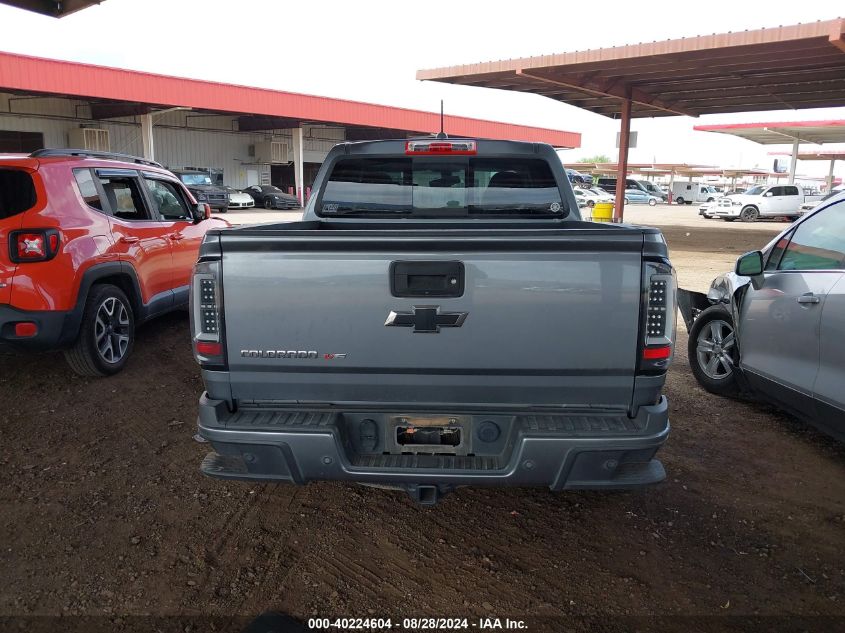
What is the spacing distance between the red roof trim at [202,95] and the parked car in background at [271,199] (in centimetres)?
385

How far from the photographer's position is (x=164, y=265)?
6664 mm

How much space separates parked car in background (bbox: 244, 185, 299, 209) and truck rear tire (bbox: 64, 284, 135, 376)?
2883cm

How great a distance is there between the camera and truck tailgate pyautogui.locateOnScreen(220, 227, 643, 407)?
104 inches

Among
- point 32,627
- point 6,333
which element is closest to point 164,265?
point 6,333

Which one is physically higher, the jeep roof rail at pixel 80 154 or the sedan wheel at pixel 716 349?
the jeep roof rail at pixel 80 154

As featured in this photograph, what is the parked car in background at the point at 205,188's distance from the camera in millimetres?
28219

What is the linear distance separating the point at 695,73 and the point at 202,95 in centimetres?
2216

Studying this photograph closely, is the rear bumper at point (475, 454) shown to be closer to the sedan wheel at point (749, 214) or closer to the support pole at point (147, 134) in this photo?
the support pole at point (147, 134)

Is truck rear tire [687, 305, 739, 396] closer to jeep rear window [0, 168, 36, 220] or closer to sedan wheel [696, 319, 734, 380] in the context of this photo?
sedan wheel [696, 319, 734, 380]

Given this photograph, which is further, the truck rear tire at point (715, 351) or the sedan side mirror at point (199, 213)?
the sedan side mirror at point (199, 213)

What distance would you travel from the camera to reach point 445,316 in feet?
8.83

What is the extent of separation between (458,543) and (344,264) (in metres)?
1.57

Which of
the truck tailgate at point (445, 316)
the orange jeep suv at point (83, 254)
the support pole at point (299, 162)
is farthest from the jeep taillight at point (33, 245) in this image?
the support pole at point (299, 162)

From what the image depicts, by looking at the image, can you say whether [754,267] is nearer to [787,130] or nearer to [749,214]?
[749,214]
